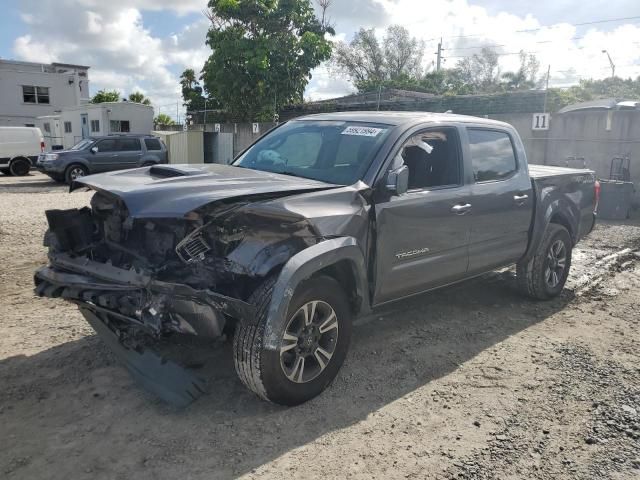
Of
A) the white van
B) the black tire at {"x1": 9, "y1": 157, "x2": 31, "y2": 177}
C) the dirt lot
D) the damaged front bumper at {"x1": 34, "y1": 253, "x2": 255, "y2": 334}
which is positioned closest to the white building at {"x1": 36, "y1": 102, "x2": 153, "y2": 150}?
the white van

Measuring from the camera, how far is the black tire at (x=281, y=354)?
10.5 ft

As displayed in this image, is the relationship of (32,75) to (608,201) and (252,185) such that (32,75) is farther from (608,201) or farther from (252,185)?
(252,185)

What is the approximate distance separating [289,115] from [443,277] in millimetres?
18376

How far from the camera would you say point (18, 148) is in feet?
68.6

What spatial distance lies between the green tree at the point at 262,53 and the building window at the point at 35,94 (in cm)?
2203

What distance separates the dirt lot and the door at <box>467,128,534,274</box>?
27.7 inches

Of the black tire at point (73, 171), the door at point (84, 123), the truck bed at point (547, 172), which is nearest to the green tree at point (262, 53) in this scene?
the black tire at point (73, 171)

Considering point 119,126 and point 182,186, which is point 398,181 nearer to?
point 182,186

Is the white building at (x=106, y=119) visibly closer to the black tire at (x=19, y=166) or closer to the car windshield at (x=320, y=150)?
the black tire at (x=19, y=166)

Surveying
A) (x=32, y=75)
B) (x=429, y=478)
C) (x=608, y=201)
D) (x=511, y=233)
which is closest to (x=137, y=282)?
(x=429, y=478)

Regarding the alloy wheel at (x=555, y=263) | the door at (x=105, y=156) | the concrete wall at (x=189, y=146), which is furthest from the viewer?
the concrete wall at (x=189, y=146)

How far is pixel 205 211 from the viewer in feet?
10.3

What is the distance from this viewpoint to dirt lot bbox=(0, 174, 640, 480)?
293 cm

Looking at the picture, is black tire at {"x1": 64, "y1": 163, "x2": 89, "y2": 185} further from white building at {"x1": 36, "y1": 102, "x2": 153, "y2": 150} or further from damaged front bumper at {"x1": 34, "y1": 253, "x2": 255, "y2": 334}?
damaged front bumper at {"x1": 34, "y1": 253, "x2": 255, "y2": 334}
